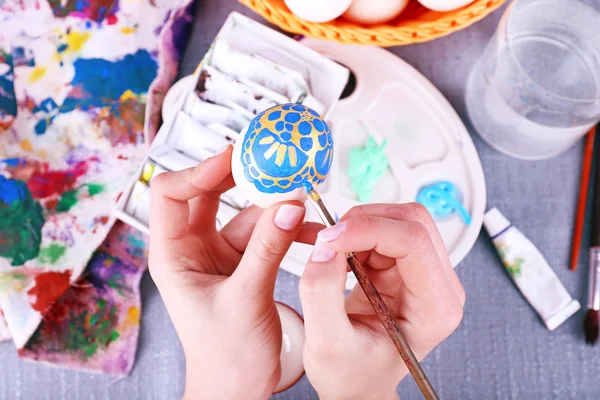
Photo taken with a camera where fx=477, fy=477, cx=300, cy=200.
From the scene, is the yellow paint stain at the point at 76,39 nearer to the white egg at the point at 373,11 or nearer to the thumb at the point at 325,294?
the white egg at the point at 373,11

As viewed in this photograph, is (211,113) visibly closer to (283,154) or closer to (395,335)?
(283,154)

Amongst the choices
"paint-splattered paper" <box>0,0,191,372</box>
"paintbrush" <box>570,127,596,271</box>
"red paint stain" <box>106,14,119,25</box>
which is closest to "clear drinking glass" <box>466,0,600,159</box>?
"paintbrush" <box>570,127,596,271</box>

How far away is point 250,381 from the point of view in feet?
1.74

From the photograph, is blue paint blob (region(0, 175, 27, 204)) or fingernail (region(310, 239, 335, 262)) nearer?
fingernail (region(310, 239, 335, 262))

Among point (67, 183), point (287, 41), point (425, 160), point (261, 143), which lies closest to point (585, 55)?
point (425, 160)

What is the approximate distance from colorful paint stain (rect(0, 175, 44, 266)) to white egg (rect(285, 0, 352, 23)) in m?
0.51

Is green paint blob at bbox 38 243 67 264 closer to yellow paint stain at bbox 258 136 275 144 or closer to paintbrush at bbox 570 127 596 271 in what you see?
yellow paint stain at bbox 258 136 275 144

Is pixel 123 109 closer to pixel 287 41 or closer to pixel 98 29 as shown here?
pixel 98 29

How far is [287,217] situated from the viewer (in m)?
0.46

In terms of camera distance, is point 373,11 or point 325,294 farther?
point 373,11

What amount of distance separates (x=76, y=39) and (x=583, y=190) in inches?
34.2

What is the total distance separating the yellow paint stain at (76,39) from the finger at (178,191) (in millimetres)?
409

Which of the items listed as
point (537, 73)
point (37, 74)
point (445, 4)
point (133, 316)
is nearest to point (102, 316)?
point (133, 316)

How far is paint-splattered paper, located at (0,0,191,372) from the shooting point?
2.43 feet
